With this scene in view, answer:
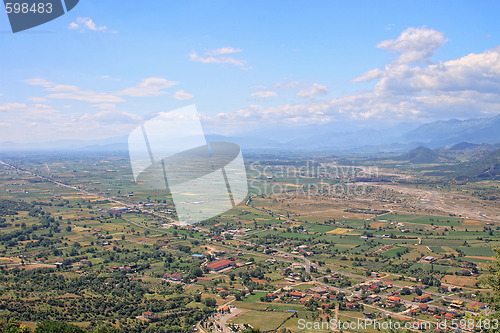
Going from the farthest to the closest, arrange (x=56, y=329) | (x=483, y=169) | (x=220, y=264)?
(x=483, y=169) < (x=220, y=264) < (x=56, y=329)

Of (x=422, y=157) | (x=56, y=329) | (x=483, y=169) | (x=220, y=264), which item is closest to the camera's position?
(x=56, y=329)

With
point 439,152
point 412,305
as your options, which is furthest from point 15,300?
point 439,152

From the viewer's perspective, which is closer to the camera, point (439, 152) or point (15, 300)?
point (15, 300)

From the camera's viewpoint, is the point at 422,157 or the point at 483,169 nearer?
the point at 483,169

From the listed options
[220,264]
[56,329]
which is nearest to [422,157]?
[220,264]

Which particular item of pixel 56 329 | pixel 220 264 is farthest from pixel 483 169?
pixel 56 329

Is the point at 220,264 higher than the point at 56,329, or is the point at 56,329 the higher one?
the point at 56,329

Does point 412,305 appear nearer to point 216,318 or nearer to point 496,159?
point 216,318

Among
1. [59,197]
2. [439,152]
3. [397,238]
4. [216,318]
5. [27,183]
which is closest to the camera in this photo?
[216,318]

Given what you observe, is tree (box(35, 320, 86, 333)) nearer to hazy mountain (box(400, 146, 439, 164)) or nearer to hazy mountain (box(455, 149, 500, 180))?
hazy mountain (box(455, 149, 500, 180))

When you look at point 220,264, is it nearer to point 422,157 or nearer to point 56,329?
point 56,329

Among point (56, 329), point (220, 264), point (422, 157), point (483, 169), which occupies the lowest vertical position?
point (483, 169)
